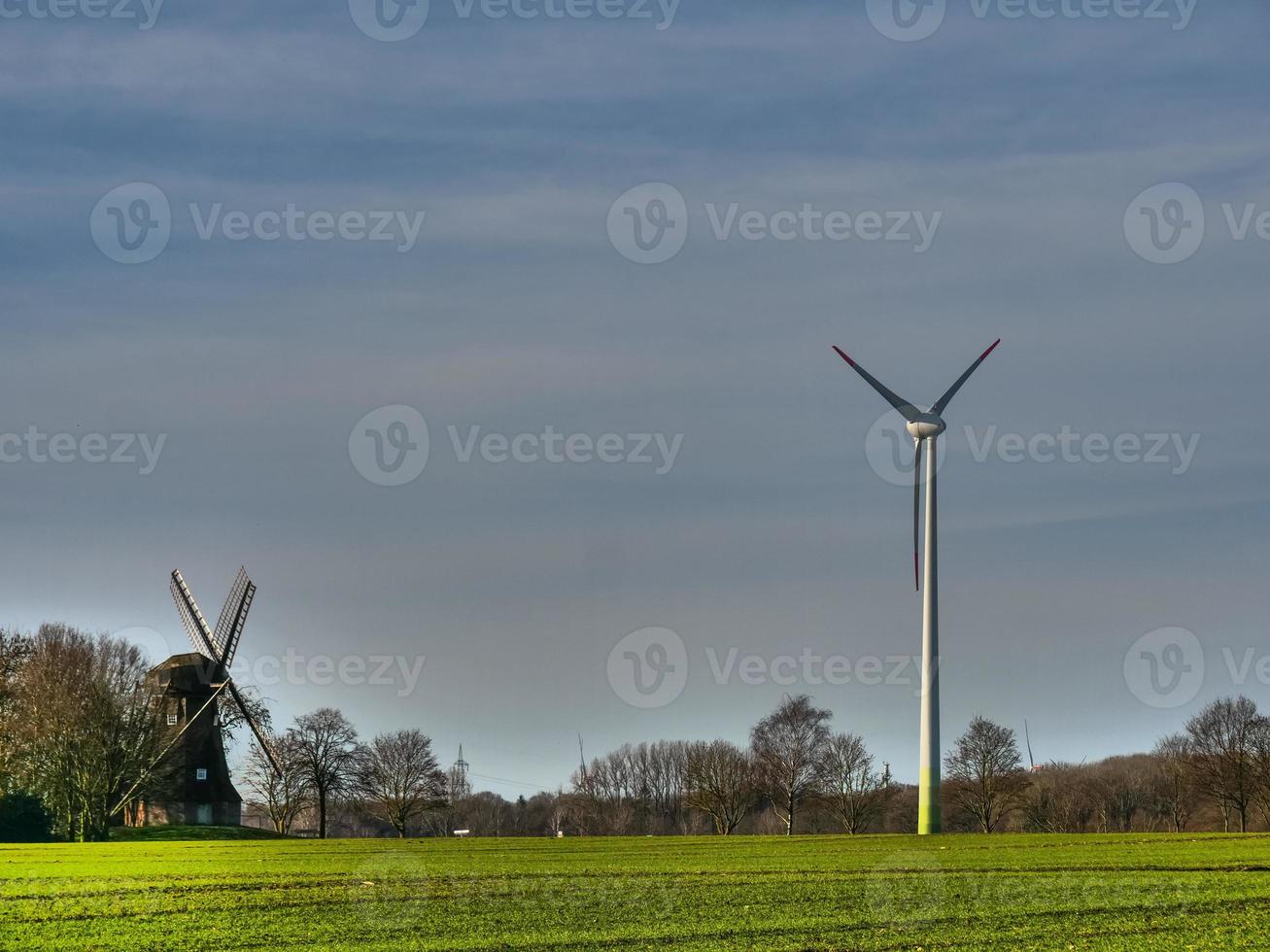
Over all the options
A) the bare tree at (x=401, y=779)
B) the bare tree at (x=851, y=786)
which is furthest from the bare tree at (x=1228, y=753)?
the bare tree at (x=401, y=779)

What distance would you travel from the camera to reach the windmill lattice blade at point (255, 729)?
12088 cm

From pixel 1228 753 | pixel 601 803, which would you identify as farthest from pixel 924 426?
pixel 601 803

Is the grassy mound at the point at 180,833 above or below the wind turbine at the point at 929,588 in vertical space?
below

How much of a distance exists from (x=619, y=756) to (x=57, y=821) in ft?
327

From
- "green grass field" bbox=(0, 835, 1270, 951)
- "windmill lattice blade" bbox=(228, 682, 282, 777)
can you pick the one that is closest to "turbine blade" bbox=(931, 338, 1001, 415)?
"green grass field" bbox=(0, 835, 1270, 951)

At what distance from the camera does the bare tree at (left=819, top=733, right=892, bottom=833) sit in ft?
459

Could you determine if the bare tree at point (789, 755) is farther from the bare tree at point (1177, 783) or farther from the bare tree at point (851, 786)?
the bare tree at point (1177, 783)

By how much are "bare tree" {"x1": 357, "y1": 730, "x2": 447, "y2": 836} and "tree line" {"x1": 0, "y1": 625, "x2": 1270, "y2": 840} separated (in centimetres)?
16

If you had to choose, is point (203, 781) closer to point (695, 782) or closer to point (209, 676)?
point (209, 676)

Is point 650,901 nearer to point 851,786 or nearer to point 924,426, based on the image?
point 924,426

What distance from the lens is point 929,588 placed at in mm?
82750

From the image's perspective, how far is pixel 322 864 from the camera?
47.8 metres

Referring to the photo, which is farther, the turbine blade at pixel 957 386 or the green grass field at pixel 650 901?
the turbine blade at pixel 957 386

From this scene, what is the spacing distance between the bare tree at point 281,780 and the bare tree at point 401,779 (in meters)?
6.07
